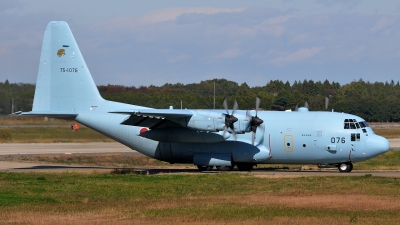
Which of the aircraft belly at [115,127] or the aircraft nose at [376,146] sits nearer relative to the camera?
the aircraft nose at [376,146]

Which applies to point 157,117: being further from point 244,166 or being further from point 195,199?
point 195,199

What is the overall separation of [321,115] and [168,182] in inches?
404

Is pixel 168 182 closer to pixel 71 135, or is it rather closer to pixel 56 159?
pixel 56 159

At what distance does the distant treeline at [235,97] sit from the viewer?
50938mm

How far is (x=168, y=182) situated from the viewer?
28234 millimetres

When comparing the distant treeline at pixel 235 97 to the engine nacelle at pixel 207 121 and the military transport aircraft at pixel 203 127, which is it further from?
the engine nacelle at pixel 207 121

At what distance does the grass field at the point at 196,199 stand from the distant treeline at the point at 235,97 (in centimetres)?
1857

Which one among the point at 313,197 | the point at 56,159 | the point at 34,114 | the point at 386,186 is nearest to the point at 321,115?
the point at 386,186

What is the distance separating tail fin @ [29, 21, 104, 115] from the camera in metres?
36.5

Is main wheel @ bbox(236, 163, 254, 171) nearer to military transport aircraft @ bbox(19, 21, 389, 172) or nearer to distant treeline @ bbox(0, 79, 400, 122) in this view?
military transport aircraft @ bbox(19, 21, 389, 172)

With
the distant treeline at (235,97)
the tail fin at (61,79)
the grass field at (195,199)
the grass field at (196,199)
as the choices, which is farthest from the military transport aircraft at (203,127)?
the distant treeline at (235,97)

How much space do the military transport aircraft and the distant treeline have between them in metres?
11.8

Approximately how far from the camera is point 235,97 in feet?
176

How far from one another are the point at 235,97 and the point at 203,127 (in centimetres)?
2162
